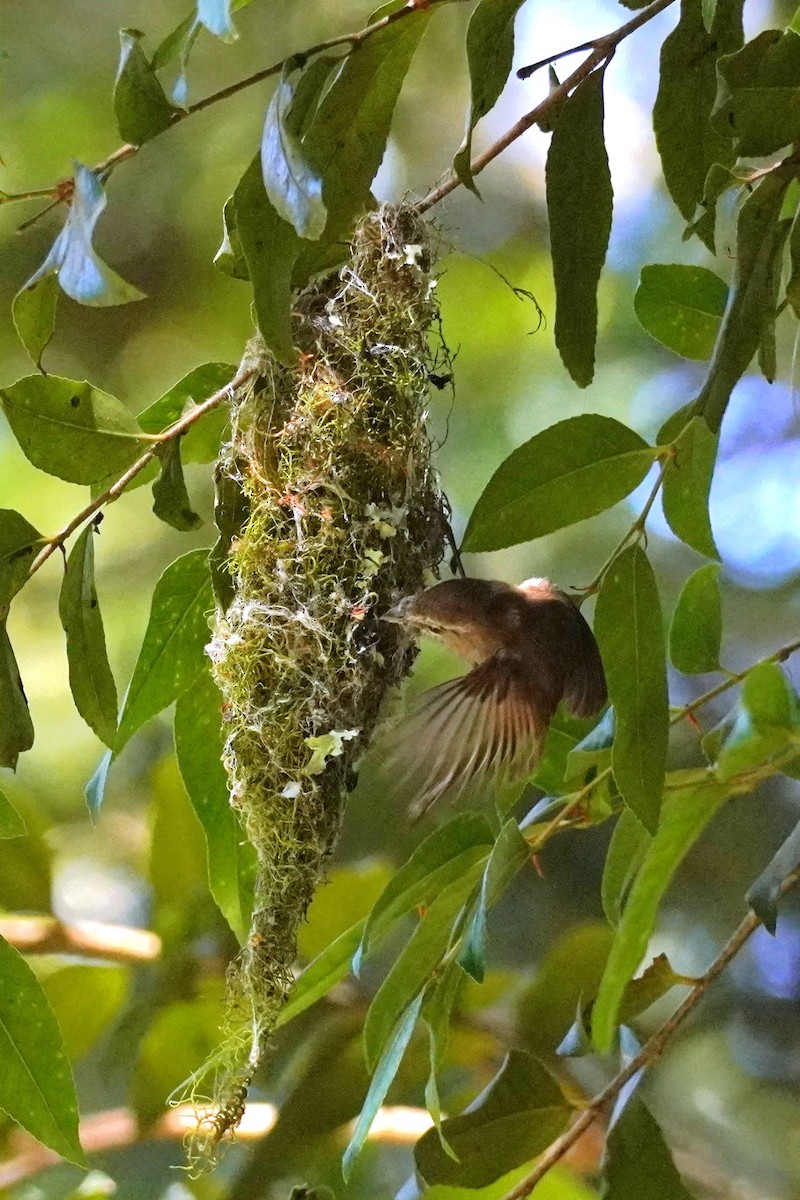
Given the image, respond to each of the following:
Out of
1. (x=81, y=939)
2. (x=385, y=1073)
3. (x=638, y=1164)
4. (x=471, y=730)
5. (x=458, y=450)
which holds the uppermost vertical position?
(x=458, y=450)

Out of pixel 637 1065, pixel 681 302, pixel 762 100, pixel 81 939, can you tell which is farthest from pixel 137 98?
pixel 81 939

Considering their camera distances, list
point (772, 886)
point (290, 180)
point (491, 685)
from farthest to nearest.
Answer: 1. point (491, 685)
2. point (772, 886)
3. point (290, 180)

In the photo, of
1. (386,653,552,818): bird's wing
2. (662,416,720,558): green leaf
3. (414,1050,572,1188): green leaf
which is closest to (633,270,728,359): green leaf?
(662,416,720,558): green leaf

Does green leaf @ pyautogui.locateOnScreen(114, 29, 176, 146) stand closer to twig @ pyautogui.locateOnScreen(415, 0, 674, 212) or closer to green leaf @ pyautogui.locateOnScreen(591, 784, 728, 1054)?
twig @ pyautogui.locateOnScreen(415, 0, 674, 212)

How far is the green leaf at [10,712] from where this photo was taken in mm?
740

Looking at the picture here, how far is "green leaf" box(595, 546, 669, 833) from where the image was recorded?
0.70 meters

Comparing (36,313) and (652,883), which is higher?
(36,313)

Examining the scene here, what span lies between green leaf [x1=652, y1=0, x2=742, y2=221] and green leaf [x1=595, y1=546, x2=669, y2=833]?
28cm

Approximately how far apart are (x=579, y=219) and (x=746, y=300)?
21cm

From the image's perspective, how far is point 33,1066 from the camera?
799 mm

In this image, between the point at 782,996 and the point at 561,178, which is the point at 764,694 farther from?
the point at 782,996

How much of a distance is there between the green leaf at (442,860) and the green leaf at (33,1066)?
0.28 metres

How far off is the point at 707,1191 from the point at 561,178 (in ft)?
4.04

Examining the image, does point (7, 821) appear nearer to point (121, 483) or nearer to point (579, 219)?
point (121, 483)
